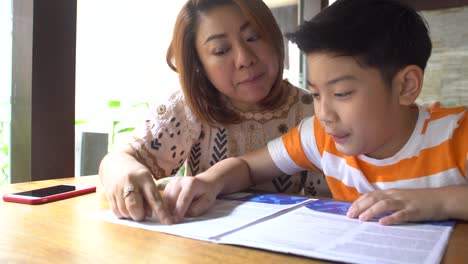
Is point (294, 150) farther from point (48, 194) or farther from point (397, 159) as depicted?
point (48, 194)

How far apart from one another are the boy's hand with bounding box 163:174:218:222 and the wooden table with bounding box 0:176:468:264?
0.31ft

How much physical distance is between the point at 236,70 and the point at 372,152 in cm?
38

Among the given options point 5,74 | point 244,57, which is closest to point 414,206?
point 244,57

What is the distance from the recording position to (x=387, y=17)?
83 centimetres

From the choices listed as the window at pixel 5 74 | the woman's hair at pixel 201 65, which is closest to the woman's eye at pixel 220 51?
the woman's hair at pixel 201 65

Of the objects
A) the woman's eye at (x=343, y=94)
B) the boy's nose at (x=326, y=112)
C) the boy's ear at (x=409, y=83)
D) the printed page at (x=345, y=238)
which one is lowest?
the printed page at (x=345, y=238)

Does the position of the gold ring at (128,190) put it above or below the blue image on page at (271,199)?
above

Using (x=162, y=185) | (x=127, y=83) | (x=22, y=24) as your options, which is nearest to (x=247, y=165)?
(x=162, y=185)

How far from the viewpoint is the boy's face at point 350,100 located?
78cm

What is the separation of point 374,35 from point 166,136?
56cm

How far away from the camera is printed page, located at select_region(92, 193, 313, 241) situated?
591 millimetres

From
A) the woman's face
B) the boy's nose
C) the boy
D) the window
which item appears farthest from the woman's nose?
the window

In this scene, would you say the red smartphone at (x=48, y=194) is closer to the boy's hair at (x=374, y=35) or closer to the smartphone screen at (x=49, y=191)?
the smartphone screen at (x=49, y=191)

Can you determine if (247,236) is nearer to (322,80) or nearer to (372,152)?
(322,80)
